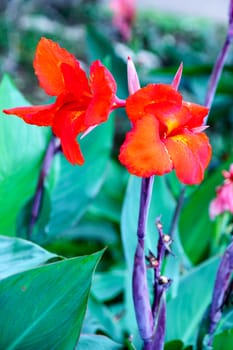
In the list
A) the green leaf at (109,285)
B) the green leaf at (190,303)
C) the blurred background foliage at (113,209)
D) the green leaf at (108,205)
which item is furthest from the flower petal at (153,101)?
the green leaf at (108,205)

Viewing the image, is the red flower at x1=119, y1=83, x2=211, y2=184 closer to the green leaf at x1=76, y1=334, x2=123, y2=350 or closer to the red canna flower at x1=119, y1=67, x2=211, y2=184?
the red canna flower at x1=119, y1=67, x2=211, y2=184

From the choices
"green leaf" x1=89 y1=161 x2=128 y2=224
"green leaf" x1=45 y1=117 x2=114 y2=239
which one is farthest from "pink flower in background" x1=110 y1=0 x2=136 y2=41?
"green leaf" x1=45 y1=117 x2=114 y2=239

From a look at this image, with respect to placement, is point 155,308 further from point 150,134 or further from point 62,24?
point 62,24

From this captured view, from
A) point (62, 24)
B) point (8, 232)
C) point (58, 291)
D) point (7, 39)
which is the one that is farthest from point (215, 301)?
point (62, 24)

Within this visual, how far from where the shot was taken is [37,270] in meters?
0.54

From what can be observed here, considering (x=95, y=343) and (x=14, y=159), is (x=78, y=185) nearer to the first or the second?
(x=14, y=159)

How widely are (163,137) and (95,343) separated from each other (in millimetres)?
226

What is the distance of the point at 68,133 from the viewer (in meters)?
0.50

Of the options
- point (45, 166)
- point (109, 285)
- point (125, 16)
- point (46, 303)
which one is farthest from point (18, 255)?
point (125, 16)

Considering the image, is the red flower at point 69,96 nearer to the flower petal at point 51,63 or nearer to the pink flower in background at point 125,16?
the flower petal at point 51,63

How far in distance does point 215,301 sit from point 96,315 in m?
0.31

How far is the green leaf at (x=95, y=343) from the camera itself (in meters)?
0.60

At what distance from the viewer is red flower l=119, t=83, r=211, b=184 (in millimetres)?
457

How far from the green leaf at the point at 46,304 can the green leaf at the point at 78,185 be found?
1.11 feet
